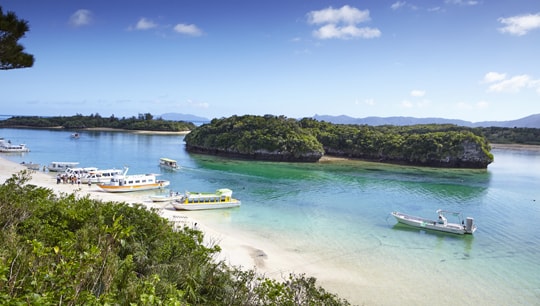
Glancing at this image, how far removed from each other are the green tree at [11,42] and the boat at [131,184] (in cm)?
2285

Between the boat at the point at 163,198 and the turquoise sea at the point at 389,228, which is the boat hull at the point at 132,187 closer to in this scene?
the turquoise sea at the point at 389,228

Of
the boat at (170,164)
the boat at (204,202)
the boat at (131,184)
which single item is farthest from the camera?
the boat at (170,164)

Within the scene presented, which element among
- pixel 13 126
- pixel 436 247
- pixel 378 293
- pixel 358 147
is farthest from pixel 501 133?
pixel 13 126

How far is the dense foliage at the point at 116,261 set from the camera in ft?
18.7

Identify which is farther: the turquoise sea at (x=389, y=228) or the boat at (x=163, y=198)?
the boat at (x=163, y=198)

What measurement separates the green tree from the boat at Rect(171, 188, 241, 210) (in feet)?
58.0

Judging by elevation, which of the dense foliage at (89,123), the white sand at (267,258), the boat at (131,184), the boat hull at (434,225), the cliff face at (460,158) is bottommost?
the white sand at (267,258)

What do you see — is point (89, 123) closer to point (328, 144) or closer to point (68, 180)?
point (328, 144)

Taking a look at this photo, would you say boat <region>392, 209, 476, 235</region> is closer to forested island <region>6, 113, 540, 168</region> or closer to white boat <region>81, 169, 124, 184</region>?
white boat <region>81, 169, 124, 184</region>

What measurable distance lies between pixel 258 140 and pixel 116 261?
65180 mm

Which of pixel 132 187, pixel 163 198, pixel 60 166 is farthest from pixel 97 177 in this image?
pixel 163 198

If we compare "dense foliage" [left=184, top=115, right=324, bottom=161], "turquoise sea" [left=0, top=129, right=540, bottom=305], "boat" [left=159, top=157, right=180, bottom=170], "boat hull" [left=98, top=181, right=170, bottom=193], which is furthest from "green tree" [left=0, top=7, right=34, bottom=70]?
"dense foliage" [left=184, top=115, right=324, bottom=161]

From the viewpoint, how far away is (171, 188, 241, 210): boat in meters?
29.2

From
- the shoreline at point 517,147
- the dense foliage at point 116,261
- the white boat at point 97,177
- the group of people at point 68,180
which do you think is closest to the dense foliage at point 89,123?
the white boat at point 97,177
